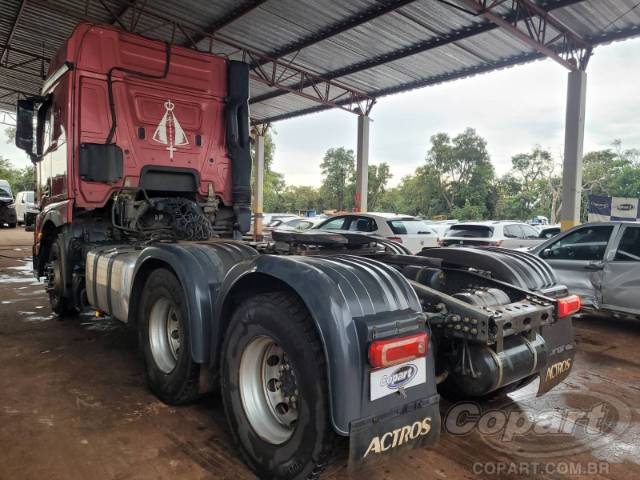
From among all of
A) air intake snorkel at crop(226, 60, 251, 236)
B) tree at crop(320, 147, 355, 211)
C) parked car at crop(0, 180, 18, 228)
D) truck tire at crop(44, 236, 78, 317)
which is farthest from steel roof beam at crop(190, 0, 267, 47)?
tree at crop(320, 147, 355, 211)

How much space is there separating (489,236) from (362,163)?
6.84 metres

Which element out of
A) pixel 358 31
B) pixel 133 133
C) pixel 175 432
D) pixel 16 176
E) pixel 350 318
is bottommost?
pixel 175 432

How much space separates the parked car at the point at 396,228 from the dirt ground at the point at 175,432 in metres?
5.64

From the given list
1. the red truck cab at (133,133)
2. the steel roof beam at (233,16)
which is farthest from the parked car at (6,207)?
the red truck cab at (133,133)

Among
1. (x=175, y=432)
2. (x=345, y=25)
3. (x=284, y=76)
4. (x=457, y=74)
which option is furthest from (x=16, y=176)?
(x=175, y=432)

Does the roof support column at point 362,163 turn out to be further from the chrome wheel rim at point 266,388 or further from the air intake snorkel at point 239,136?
the chrome wheel rim at point 266,388

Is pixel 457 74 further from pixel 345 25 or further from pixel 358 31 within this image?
pixel 345 25

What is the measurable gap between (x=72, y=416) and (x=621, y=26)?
12053 millimetres

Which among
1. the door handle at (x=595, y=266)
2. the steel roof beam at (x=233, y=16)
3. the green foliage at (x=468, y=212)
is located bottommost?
the door handle at (x=595, y=266)

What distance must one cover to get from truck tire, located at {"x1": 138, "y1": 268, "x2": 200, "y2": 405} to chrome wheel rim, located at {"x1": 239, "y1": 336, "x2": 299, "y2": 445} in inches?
24.1

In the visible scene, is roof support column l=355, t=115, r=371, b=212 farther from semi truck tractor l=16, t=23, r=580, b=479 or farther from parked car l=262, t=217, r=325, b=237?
semi truck tractor l=16, t=23, r=580, b=479

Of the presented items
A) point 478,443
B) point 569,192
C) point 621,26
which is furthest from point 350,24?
point 478,443

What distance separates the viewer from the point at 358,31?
11.6m

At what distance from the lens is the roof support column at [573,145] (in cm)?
1112
